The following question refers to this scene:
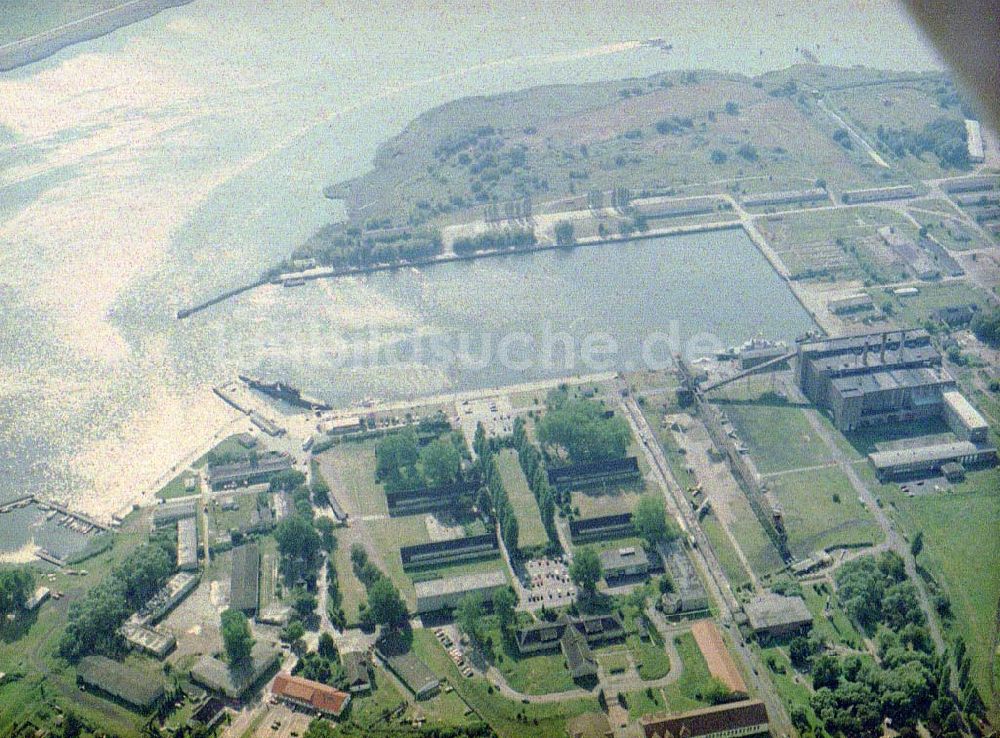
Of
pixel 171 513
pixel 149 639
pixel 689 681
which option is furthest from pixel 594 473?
pixel 149 639

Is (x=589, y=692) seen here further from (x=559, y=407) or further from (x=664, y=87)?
(x=664, y=87)

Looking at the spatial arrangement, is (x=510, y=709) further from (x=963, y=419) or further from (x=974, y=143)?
(x=974, y=143)

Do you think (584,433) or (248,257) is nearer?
(584,433)

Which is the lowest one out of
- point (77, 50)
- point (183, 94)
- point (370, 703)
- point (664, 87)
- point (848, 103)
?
point (370, 703)

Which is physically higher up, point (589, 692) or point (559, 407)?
point (559, 407)

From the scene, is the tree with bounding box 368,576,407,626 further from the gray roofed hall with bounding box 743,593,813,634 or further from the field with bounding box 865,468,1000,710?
the field with bounding box 865,468,1000,710

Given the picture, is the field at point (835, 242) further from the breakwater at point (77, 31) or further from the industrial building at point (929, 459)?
the breakwater at point (77, 31)

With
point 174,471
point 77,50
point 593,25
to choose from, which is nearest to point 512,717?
point 174,471

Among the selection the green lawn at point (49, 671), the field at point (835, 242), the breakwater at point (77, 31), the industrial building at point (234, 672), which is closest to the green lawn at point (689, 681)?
the industrial building at point (234, 672)
